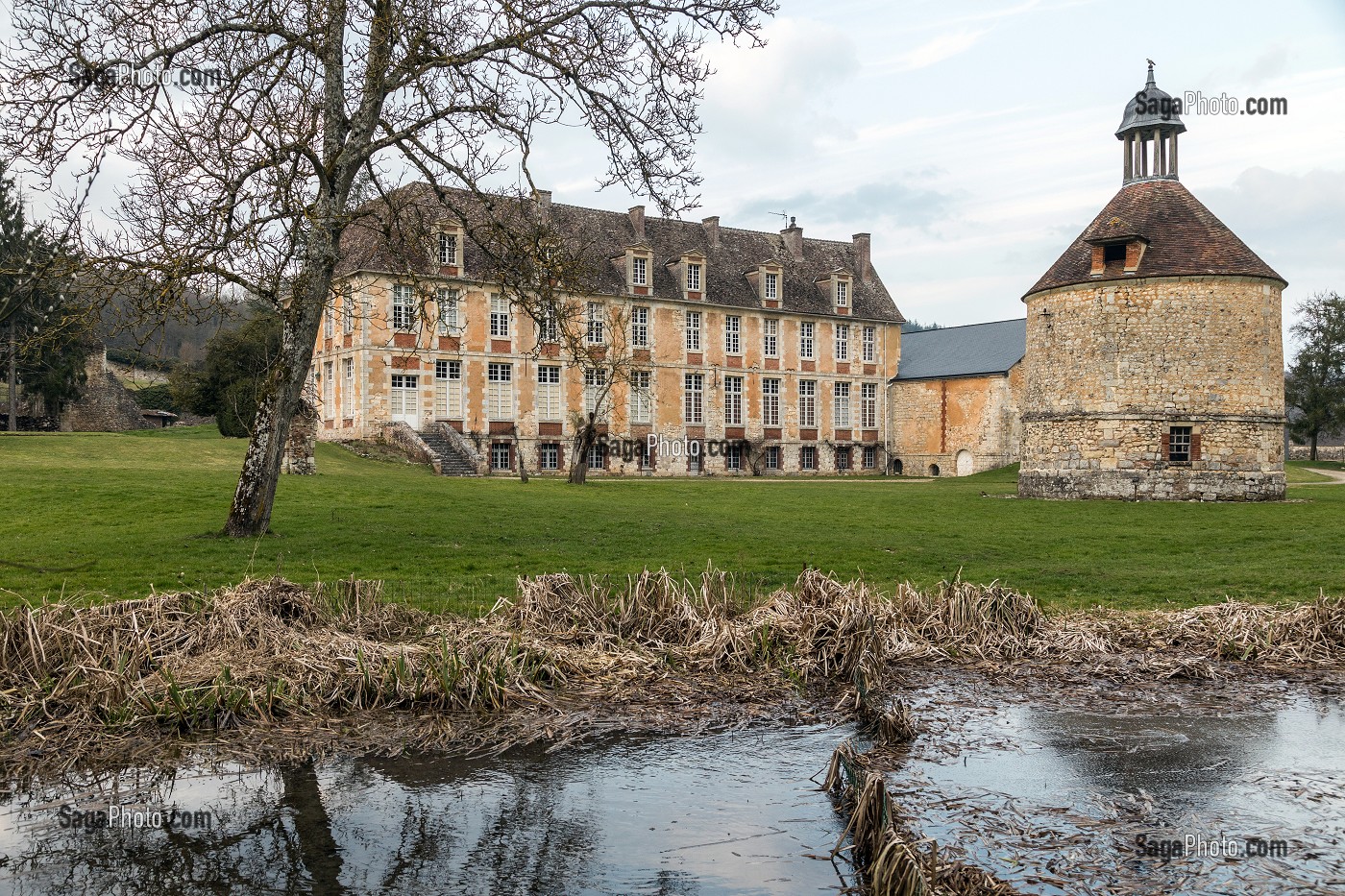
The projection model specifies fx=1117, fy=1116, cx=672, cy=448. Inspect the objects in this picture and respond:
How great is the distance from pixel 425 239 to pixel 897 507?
14.0m

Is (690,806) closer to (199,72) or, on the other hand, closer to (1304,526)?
(199,72)

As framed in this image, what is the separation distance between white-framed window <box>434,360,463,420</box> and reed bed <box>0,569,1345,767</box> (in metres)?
33.8

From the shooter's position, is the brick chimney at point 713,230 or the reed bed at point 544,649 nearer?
the reed bed at point 544,649

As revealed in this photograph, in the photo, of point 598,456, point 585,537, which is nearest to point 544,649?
point 585,537

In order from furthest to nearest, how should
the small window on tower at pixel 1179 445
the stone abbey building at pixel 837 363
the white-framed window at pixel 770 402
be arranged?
1. the white-framed window at pixel 770 402
2. the small window on tower at pixel 1179 445
3. the stone abbey building at pixel 837 363

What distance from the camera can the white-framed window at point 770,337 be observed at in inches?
2068

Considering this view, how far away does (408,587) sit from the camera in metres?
12.5

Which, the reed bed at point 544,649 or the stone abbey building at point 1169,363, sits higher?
the stone abbey building at point 1169,363

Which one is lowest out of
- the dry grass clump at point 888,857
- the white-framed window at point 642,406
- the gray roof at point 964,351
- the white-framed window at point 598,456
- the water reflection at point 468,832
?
the water reflection at point 468,832

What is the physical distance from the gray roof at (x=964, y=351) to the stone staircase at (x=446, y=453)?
23.9 meters

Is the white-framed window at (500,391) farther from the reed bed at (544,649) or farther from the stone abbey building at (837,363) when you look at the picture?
the reed bed at (544,649)

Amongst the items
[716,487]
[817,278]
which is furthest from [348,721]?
[817,278]

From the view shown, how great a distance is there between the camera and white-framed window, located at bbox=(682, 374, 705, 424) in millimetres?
Result: 50594

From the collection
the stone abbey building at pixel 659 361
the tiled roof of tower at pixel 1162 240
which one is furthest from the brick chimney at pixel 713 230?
the tiled roof of tower at pixel 1162 240
